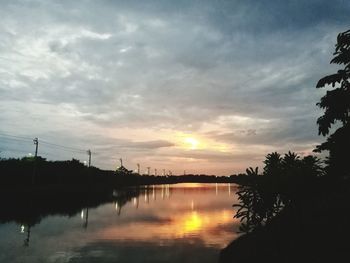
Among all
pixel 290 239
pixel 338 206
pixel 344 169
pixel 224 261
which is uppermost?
pixel 344 169

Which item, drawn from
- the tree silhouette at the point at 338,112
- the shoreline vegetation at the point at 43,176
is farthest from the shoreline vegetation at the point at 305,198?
the shoreline vegetation at the point at 43,176

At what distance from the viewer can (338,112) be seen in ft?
69.4

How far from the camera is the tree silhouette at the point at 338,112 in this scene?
822 inches

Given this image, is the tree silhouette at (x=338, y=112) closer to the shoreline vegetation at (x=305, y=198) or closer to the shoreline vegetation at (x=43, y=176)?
the shoreline vegetation at (x=305, y=198)

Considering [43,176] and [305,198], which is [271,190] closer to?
[305,198]

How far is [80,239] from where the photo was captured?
29.2 meters

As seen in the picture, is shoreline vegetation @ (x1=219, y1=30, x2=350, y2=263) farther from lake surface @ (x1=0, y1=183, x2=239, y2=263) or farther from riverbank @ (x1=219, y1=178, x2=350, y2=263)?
lake surface @ (x1=0, y1=183, x2=239, y2=263)

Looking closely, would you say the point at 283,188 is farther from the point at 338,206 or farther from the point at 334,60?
the point at 334,60

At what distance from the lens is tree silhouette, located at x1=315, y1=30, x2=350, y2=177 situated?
2089 centimetres

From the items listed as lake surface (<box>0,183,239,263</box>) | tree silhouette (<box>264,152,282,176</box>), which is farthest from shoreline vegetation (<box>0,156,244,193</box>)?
tree silhouette (<box>264,152,282,176</box>)

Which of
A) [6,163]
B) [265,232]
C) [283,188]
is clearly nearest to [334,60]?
[283,188]

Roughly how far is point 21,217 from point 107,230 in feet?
33.9

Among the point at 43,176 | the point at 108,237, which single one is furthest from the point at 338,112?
the point at 43,176

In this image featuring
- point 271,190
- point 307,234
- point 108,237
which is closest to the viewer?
point 307,234
